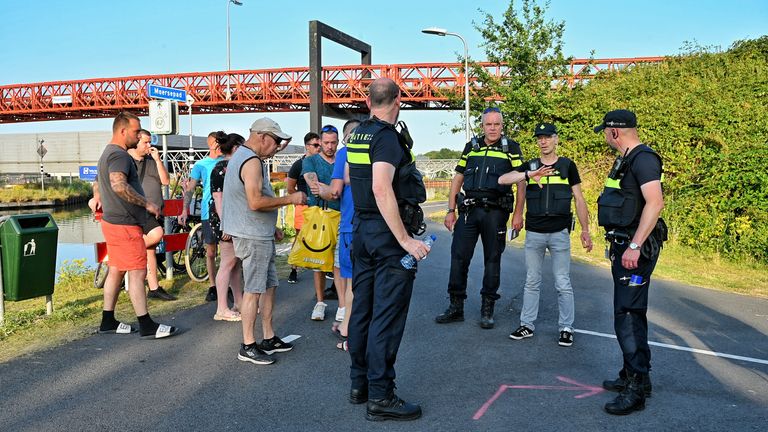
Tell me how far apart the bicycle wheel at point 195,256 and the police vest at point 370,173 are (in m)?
5.03

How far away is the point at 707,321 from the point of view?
6.16 metres

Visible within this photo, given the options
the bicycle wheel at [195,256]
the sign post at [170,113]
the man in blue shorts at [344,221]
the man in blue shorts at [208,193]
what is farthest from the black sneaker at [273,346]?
the sign post at [170,113]

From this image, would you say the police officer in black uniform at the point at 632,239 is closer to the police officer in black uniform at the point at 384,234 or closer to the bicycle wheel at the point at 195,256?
the police officer in black uniform at the point at 384,234

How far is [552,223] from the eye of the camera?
537 centimetres

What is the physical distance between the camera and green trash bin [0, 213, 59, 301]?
5746 millimetres

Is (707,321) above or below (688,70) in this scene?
below

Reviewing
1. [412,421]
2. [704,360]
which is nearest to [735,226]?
[704,360]

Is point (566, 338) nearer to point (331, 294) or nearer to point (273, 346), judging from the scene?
point (273, 346)

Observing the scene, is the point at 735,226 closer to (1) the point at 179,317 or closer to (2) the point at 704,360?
(2) the point at 704,360

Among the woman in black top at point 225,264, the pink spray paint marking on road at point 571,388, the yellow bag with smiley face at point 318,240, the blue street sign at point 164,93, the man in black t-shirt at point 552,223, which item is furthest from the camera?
the blue street sign at point 164,93

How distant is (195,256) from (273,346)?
3918mm

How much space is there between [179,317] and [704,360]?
5041 mm

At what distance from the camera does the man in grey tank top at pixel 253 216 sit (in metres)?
4.63

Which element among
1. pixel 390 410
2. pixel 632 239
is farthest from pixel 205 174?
pixel 632 239
